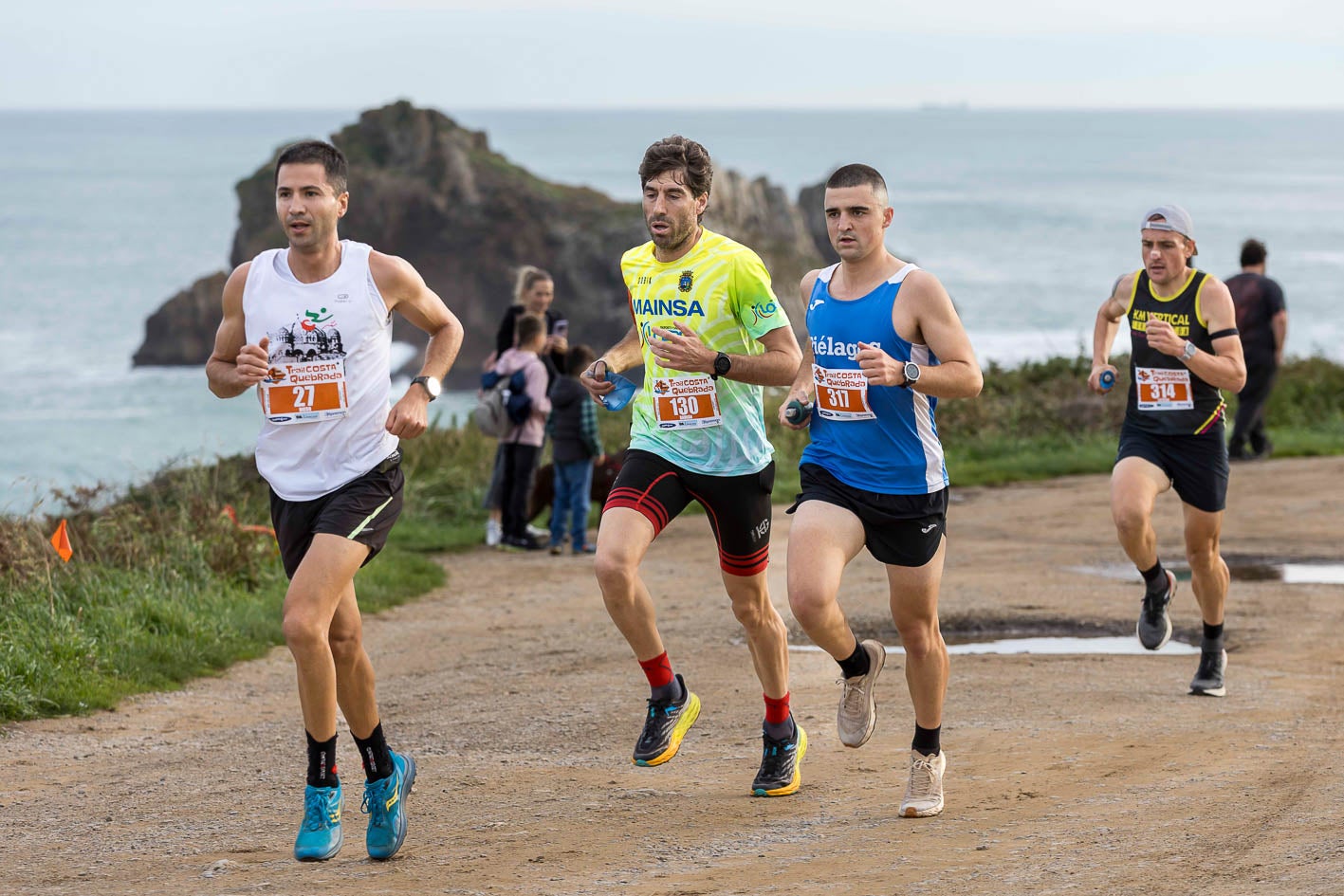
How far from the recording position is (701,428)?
6.07m

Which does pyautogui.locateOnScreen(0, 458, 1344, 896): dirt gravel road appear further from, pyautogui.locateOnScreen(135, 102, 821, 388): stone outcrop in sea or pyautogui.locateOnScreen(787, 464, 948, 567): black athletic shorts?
pyautogui.locateOnScreen(135, 102, 821, 388): stone outcrop in sea

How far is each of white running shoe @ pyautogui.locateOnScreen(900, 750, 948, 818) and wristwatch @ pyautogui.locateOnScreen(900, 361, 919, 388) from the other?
4.63 ft

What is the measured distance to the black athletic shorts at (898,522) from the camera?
566 cm

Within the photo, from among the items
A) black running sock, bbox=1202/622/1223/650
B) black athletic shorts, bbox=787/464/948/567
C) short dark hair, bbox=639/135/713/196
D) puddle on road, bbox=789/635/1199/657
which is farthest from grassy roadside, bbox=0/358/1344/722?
black running sock, bbox=1202/622/1223/650

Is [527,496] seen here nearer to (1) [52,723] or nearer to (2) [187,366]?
(1) [52,723]

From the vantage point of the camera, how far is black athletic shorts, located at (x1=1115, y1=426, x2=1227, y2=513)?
7836 mm

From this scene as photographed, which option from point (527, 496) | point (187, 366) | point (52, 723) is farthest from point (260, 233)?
point (52, 723)

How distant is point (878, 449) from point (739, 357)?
63 centimetres

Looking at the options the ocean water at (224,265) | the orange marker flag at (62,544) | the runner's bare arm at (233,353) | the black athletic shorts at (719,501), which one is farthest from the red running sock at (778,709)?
the ocean water at (224,265)

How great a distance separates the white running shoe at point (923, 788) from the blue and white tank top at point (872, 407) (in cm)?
101

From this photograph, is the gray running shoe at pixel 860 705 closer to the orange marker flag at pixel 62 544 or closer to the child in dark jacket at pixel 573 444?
the orange marker flag at pixel 62 544

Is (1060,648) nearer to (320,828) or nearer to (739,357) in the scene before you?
(739,357)

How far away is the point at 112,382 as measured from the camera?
2429 inches

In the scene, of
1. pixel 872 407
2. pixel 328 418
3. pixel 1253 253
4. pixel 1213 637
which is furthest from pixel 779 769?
pixel 1253 253
